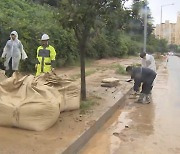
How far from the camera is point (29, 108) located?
5.12 m

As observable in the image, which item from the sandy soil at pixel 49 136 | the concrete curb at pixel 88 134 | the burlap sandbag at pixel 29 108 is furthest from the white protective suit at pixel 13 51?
the burlap sandbag at pixel 29 108

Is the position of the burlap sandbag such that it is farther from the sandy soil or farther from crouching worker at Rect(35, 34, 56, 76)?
crouching worker at Rect(35, 34, 56, 76)

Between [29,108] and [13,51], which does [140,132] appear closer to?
[29,108]

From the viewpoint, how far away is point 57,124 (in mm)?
5629

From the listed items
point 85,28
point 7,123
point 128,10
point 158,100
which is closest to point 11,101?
point 7,123

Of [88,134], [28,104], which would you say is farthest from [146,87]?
[28,104]

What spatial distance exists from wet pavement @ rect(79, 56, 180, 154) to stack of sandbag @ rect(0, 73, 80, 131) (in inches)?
28.9

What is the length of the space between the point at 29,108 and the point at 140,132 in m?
2.23

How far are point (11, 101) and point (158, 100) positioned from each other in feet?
19.4

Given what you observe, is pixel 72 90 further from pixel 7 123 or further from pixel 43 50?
pixel 7 123

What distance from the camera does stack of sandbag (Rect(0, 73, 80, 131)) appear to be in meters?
5.11

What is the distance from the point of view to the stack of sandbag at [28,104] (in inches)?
201

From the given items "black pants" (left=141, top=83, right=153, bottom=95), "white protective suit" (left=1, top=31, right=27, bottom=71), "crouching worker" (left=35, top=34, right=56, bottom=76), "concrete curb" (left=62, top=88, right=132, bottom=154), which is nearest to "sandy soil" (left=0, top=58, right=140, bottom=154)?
"concrete curb" (left=62, top=88, right=132, bottom=154)

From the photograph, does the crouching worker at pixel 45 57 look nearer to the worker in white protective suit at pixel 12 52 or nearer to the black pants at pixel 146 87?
the worker in white protective suit at pixel 12 52
